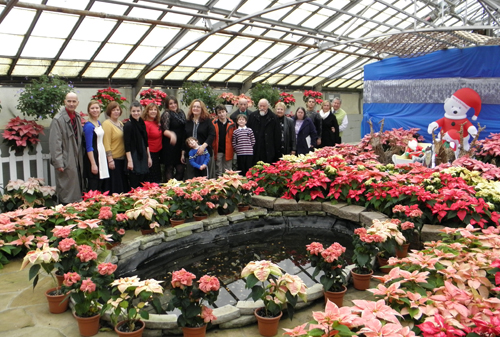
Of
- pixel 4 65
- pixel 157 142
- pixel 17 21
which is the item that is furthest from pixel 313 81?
pixel 157 142

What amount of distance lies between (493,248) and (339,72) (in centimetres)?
1340

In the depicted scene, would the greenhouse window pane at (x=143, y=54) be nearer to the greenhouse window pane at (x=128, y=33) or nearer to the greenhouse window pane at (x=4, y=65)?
the greenhouse window pane at (x=128, y=33)

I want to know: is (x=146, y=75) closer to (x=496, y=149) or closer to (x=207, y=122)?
(x=207, y=122)

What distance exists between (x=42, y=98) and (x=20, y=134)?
0.55 metres

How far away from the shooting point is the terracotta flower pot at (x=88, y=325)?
232 cm

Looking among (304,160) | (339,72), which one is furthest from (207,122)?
(339,72)

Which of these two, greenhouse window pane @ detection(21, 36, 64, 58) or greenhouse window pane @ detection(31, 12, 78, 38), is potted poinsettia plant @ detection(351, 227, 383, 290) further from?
greenhouse window pane @ detection(21, 36, 64, 58)

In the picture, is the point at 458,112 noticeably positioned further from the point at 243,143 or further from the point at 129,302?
the point at 129,302

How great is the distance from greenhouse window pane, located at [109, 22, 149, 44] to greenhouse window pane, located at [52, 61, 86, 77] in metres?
0.97

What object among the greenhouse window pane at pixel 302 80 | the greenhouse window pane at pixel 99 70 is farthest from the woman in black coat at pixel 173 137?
the greenhouse window pane at pixel 302 80

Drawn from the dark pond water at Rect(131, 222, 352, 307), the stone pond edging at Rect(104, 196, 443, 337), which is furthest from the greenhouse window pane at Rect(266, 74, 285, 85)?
the dark pond water at Rect(131, 222, 352, 307)

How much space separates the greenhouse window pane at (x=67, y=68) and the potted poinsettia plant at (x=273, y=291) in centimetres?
751

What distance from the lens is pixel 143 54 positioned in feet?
30.1

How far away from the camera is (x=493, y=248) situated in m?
2.69
